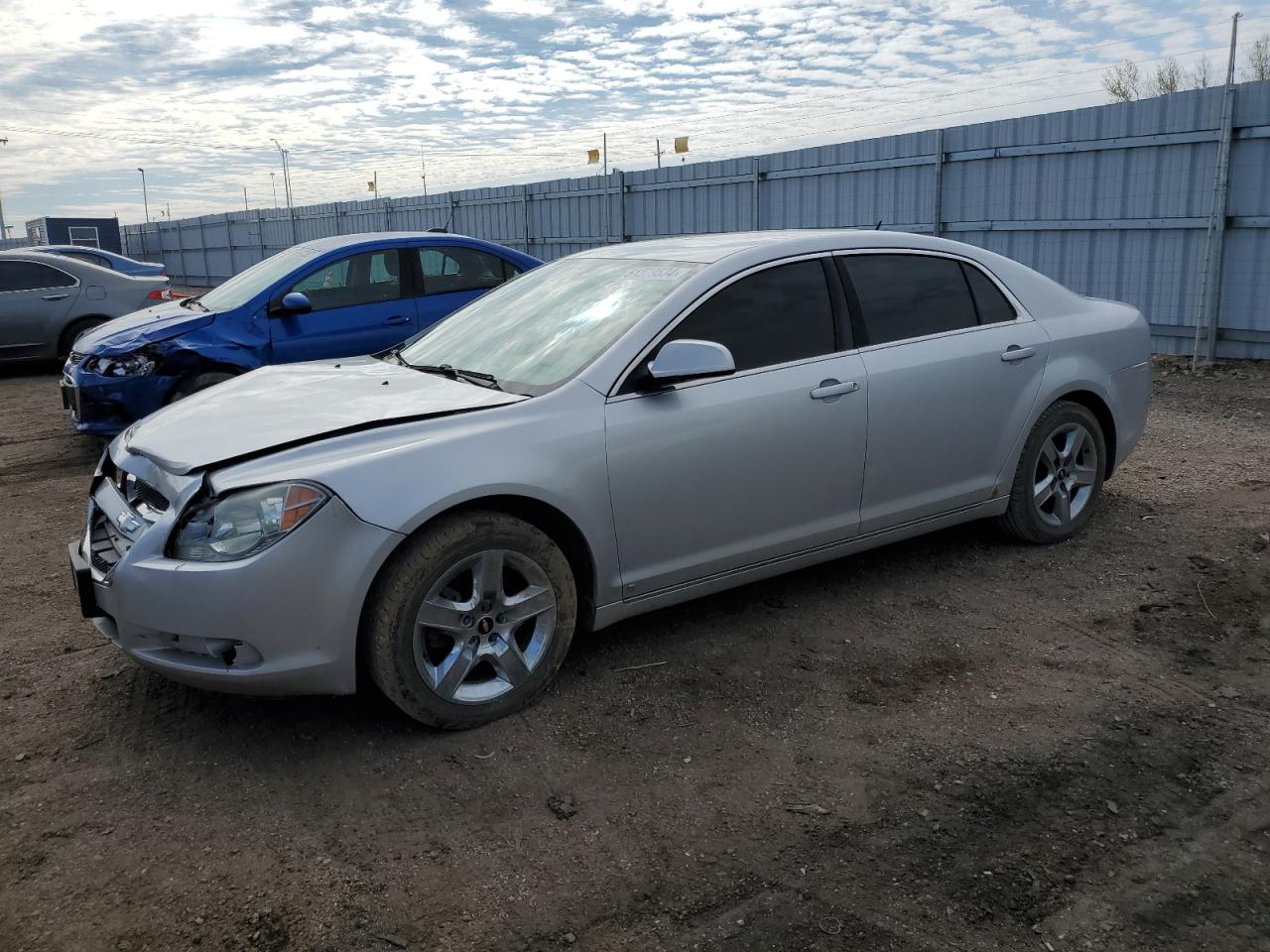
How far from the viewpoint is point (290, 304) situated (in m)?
7.61

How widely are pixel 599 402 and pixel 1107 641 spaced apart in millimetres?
2274

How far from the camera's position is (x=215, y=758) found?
137 inches

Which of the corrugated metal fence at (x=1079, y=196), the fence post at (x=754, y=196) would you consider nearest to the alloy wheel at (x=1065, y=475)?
the corrugated metal fence at (x=1079, y=196)

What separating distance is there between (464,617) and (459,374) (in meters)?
1.14

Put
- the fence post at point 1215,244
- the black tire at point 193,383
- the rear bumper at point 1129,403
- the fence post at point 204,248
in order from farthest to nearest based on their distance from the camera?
the fence post at point 204,248 → the fence post at point 1215,244 → the black tire at point 193,383 → the rear bumper at point 1129,403

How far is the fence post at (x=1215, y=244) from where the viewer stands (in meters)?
9.86

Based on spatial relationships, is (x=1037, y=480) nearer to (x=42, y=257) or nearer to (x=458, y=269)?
(x=458, y=269)

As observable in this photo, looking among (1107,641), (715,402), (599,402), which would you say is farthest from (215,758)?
(1107,641)

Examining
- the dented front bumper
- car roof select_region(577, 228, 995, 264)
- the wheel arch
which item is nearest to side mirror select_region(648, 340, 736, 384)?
car roof select_region(577, 228, 995, 264)

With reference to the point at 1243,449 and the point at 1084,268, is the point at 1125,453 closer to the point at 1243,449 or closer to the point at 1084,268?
the point at 1243,449

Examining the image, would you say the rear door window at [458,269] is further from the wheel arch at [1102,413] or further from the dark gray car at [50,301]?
the dark gray car at [50,301]

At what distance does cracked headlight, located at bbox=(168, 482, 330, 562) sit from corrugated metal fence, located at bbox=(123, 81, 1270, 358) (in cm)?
972

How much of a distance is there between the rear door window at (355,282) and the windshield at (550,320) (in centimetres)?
329

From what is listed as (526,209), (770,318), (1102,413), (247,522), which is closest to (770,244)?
(770,318)
